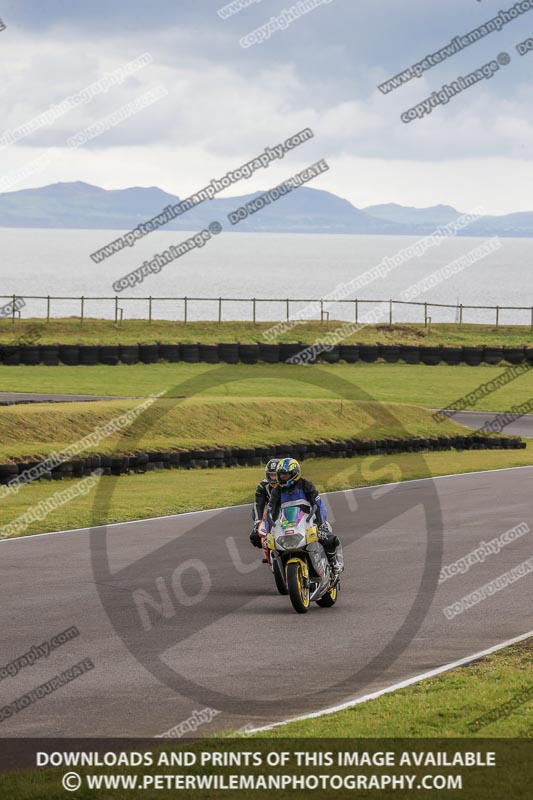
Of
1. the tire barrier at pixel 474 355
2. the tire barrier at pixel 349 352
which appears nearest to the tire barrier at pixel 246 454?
the tire barrier at pixel 349 352

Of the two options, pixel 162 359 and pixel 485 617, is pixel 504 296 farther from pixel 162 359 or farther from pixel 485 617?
pixel 485 617

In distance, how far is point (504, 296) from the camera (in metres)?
192

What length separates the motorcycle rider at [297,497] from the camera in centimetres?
1336

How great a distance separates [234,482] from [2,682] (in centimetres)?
1646

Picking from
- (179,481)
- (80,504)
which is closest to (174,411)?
(179,481)

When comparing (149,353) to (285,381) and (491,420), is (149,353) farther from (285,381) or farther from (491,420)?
(491,420)

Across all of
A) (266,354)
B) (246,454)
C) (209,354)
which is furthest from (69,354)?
(246,454)

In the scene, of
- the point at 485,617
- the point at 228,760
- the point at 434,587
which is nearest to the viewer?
the point at 228,760

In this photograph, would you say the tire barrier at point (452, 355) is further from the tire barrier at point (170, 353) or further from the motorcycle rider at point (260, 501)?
the motorcycle rider at point (260, 501)

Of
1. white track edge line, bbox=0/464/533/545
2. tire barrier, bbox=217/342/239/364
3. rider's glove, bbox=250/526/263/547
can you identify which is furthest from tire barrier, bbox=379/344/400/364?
rider's glove, bbox=250/526/263/547

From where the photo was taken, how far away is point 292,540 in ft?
43.0

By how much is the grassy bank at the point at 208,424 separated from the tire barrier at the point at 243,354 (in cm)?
1488

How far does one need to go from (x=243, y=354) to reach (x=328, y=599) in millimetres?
38637

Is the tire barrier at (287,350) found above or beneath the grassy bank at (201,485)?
above
